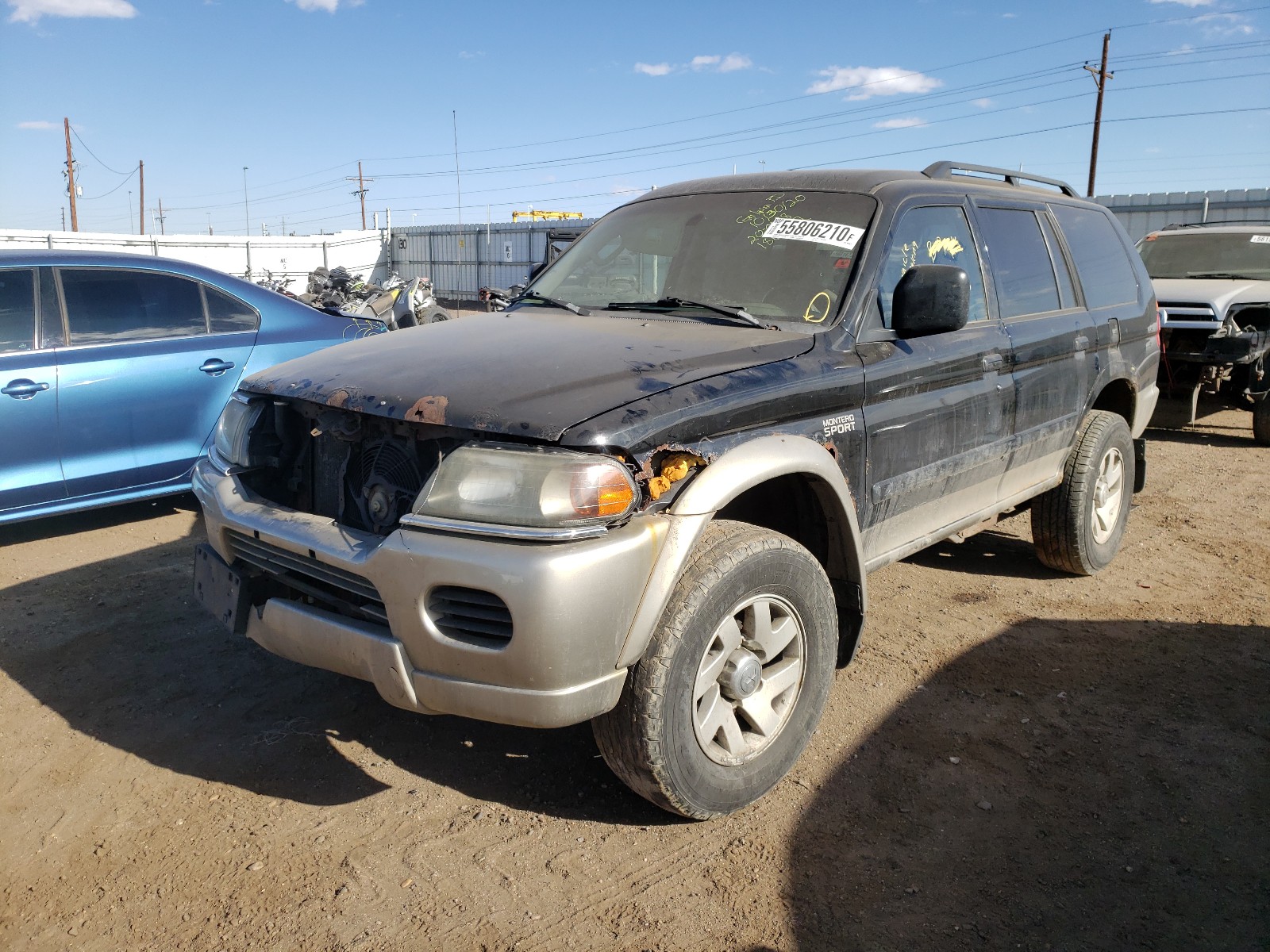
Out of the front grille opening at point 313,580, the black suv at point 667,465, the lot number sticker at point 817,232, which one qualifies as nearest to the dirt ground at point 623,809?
the black suv at point 667,465

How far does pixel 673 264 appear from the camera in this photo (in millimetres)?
3662

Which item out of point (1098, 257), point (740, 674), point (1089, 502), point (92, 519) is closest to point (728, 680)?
point (740, 674)

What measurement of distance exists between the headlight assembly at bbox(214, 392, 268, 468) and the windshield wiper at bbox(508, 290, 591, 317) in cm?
118

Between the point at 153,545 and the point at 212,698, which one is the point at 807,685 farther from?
the point at 153,545

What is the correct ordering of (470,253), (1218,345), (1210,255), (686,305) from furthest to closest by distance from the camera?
1. (470,253)
2. (1210,255)
3. (1218,345)
4. (686,305)

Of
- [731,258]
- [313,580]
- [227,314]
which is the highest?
[731,258]

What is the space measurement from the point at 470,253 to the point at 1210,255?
2564cm

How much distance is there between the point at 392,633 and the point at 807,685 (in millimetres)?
1286

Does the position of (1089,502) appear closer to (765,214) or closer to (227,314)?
(765,214)

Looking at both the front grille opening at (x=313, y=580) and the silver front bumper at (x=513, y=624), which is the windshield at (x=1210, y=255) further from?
the front grille opening at (x=313, y=580)

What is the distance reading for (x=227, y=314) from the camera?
5625mm

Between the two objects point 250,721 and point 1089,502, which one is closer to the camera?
point 250,721

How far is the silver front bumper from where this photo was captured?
221 cm

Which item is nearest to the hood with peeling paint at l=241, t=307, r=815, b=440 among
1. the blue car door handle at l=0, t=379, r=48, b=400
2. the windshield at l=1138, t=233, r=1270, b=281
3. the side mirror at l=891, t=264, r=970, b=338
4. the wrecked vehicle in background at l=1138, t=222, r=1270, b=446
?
the side mirror at l=891, t=264, r=970, b=338
